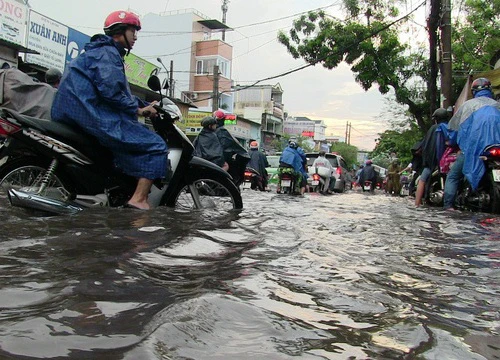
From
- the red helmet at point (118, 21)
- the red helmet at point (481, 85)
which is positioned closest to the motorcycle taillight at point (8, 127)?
the red helmet at point (118, 21)

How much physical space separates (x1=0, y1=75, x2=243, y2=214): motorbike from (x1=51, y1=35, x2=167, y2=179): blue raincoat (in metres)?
0.14

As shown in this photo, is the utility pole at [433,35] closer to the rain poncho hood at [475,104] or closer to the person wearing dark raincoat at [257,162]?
the person wearing dark raincoat at [257,162]

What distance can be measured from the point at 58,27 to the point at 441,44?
412 inches

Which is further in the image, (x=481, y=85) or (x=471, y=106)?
(x=481, y=85)

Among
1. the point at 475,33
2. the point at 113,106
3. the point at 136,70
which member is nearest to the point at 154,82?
the point at 113,106

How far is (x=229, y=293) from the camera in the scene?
1724 millimetres

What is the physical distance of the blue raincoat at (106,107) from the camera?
3.39m

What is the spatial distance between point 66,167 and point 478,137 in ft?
16.2

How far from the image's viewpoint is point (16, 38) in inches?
448

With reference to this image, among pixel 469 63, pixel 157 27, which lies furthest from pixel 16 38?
pixel 157 27

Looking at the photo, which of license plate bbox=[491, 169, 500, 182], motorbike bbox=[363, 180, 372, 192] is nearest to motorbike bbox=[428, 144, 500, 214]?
license plate bbox=[491, 169, 500, 182]

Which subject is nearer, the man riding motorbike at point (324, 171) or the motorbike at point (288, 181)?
the motorbike at point (288, 181)

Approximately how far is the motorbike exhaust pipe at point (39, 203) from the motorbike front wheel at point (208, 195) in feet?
3.38

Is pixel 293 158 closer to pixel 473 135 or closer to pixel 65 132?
pixel 473 135
